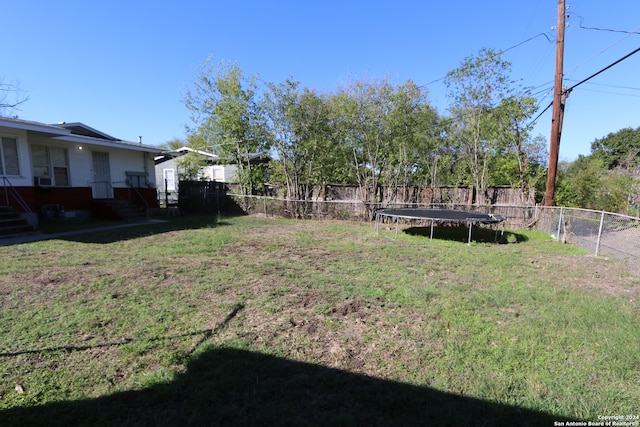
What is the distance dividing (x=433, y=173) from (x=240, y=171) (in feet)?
31.4

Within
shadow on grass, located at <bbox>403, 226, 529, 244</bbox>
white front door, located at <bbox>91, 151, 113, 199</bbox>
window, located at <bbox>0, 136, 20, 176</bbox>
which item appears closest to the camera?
window, located at <bbox>0, 136, 20, 176</bbox>

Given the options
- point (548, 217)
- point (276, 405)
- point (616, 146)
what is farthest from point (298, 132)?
point (616, 146)

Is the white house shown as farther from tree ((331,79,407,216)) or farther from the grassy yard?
tree ((331,79,407,216))

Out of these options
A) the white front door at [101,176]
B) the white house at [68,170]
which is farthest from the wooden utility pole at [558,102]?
the white front door at [101,176]

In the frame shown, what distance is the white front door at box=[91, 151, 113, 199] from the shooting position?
11.6 meters

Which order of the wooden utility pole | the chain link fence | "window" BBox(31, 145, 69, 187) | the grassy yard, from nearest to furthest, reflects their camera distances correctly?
the grassy yard → the chain link fence → the wooden utility pole → "window" BBox(31, 145, 69, 187)

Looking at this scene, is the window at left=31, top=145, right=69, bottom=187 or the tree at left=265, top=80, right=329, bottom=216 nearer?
the window at left=31, top=145, right=69, bottom=187

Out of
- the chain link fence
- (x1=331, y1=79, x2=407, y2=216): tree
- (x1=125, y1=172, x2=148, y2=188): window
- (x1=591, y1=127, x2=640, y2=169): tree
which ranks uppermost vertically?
(x1=591, y1=127, x2=640, y2=169): tree

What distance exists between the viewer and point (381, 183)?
534 inches

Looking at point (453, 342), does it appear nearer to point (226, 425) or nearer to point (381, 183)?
point (226, 425)

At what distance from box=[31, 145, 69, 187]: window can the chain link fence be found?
251 inches

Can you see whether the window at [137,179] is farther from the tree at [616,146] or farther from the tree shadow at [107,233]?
the tree at [616,146]

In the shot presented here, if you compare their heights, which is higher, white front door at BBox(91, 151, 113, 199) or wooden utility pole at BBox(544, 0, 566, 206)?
wooden utility pole at BBox(544, 0, 566, 206)

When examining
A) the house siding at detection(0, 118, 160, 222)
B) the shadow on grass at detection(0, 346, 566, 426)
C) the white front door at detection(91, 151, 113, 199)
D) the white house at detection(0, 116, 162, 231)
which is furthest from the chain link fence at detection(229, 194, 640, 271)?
the shadow on grass at detection(0, 346, 566, 426)
